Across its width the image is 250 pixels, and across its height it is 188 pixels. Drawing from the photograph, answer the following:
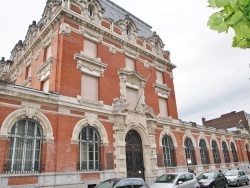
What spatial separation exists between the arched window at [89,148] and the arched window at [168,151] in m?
7.54

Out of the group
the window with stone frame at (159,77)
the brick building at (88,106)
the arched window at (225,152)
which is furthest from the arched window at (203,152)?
the window with stone frame at (159,77)

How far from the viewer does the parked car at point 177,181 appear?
11789 mm

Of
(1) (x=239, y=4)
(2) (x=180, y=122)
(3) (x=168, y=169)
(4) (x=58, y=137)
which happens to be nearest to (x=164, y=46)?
(2) (x=180, y=122)

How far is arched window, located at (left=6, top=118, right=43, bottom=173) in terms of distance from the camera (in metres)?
11.0

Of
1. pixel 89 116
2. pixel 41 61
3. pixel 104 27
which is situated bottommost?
pixel 89 116

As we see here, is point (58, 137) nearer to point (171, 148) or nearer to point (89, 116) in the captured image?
point (89, 116)

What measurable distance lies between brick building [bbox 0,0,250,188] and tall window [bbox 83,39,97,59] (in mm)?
88

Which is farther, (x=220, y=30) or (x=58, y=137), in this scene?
(x=58, y=137)

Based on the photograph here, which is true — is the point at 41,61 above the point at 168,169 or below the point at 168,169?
above

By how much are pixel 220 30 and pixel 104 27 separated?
16.7 m

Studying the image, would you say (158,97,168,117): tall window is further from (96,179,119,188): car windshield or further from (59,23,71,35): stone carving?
(96,179,119,188): car windshield

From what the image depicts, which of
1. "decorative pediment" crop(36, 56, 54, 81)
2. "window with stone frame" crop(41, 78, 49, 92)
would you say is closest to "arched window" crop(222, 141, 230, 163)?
"window with stone frame" crop(41, 78, 49, 92)

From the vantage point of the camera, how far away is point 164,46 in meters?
24.5

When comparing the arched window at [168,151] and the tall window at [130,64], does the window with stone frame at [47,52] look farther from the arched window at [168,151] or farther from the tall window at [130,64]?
the arched window at [168,151]
